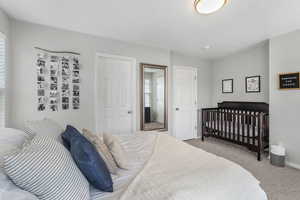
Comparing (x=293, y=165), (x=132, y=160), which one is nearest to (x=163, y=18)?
(x=132, y=160)

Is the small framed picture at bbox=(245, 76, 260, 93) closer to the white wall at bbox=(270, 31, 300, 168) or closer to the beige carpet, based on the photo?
the white wall at bbox=(270, 31, 300, 168)

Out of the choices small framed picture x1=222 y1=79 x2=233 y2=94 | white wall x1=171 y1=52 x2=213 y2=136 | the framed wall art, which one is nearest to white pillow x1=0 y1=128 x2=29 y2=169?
the framed wall art

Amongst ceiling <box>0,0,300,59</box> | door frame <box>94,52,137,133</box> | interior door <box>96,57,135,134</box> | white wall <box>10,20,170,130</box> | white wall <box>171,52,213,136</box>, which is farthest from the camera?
white wall <box>171,52,213,136</box>

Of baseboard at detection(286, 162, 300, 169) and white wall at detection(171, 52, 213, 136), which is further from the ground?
white wall at detection(171, 52, 213, 136)

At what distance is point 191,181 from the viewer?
3.14ft

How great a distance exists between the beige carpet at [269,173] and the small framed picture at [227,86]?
150 cm

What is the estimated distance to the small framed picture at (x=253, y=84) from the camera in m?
3.44

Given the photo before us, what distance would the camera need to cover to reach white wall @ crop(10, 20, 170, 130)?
87.2 inches

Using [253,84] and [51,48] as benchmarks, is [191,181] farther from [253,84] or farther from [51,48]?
[253,84]

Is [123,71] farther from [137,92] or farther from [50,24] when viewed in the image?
[50,24]

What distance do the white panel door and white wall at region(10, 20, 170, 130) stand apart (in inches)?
63.8

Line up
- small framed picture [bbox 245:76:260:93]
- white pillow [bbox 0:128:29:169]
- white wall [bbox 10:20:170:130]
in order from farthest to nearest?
small framed picture [bbox 245:76:260:93] → white wall [bbox 10:20:170:130] → white pillow [bbox 0:128:29:169]

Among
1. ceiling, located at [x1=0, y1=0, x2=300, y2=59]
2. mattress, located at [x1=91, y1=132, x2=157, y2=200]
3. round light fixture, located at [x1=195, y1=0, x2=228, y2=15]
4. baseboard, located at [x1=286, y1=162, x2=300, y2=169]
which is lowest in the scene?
baseboard, located at [x1=286, y1=162, x2=300, y2=169]

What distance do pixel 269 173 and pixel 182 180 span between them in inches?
88.3
